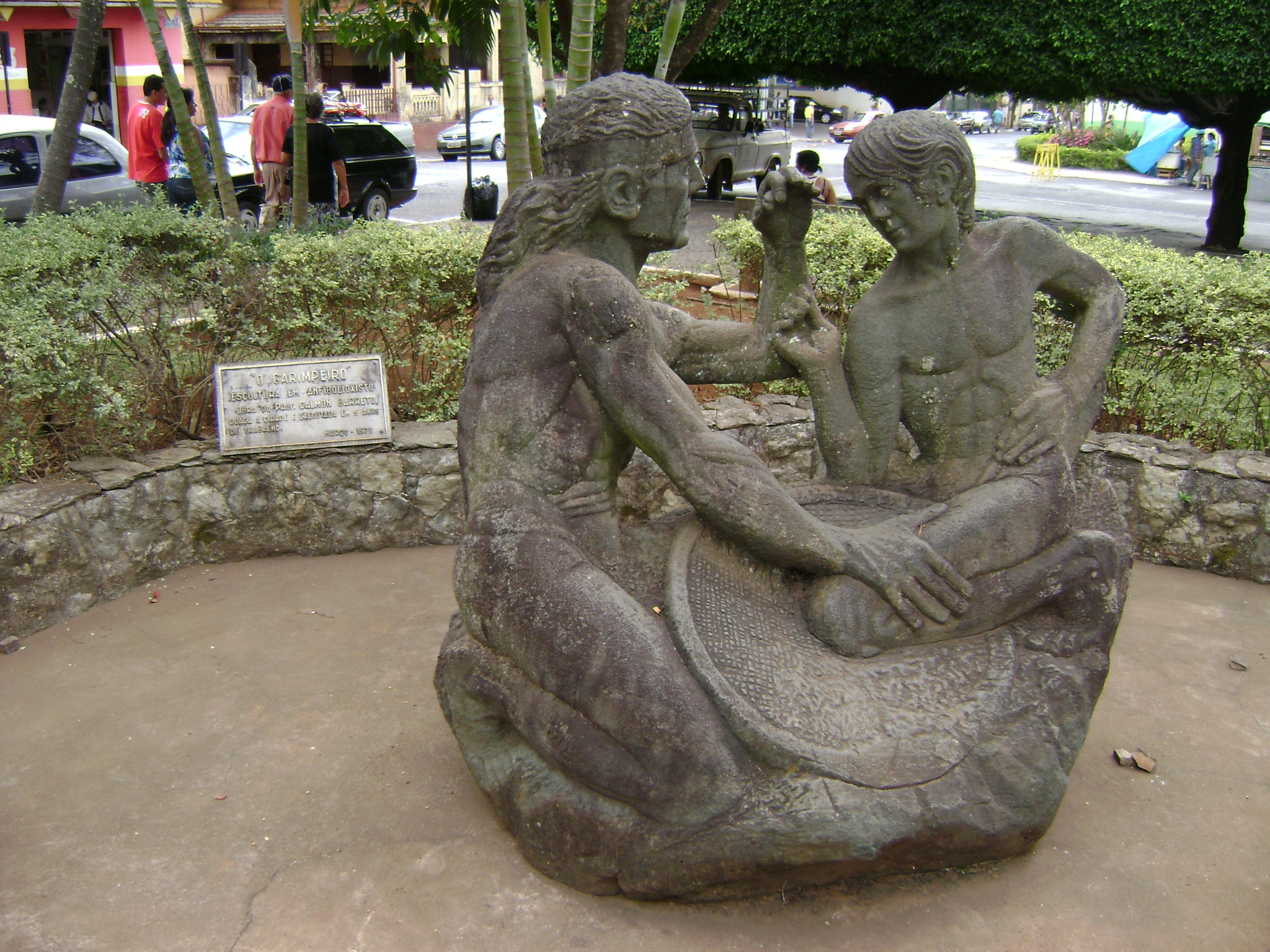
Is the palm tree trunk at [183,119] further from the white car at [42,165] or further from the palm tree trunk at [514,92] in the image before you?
the white car at [42,165]

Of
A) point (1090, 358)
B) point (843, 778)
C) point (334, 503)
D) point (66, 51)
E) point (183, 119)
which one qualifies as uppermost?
point (66, 51)

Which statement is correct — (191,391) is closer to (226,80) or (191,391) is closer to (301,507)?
(301,507)

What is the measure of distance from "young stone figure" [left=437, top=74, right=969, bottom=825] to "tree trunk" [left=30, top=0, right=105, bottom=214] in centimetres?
503

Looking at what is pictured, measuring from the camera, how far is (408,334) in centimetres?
556

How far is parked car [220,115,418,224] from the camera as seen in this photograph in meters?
13.0

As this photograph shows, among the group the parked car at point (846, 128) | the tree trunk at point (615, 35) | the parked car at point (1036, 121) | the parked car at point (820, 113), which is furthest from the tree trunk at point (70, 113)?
the parked car at point (1036, 121)

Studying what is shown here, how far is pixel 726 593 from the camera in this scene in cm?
261

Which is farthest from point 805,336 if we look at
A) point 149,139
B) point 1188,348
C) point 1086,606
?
point 149,139

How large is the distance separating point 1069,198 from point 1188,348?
660 inches

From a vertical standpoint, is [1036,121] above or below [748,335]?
above

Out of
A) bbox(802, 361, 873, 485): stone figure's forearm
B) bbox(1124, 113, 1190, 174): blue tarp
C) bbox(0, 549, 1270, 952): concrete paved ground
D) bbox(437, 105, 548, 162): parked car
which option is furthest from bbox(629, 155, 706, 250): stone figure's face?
bbox(1124, 113, 1190, 174): blue tarp

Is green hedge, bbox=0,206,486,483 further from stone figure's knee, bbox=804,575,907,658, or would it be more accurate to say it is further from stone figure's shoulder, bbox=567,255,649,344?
stone figure's knee, bbox=804,575,907,658

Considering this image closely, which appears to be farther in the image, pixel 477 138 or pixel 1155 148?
pixel 1155 148

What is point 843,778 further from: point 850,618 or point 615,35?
point 615,35
